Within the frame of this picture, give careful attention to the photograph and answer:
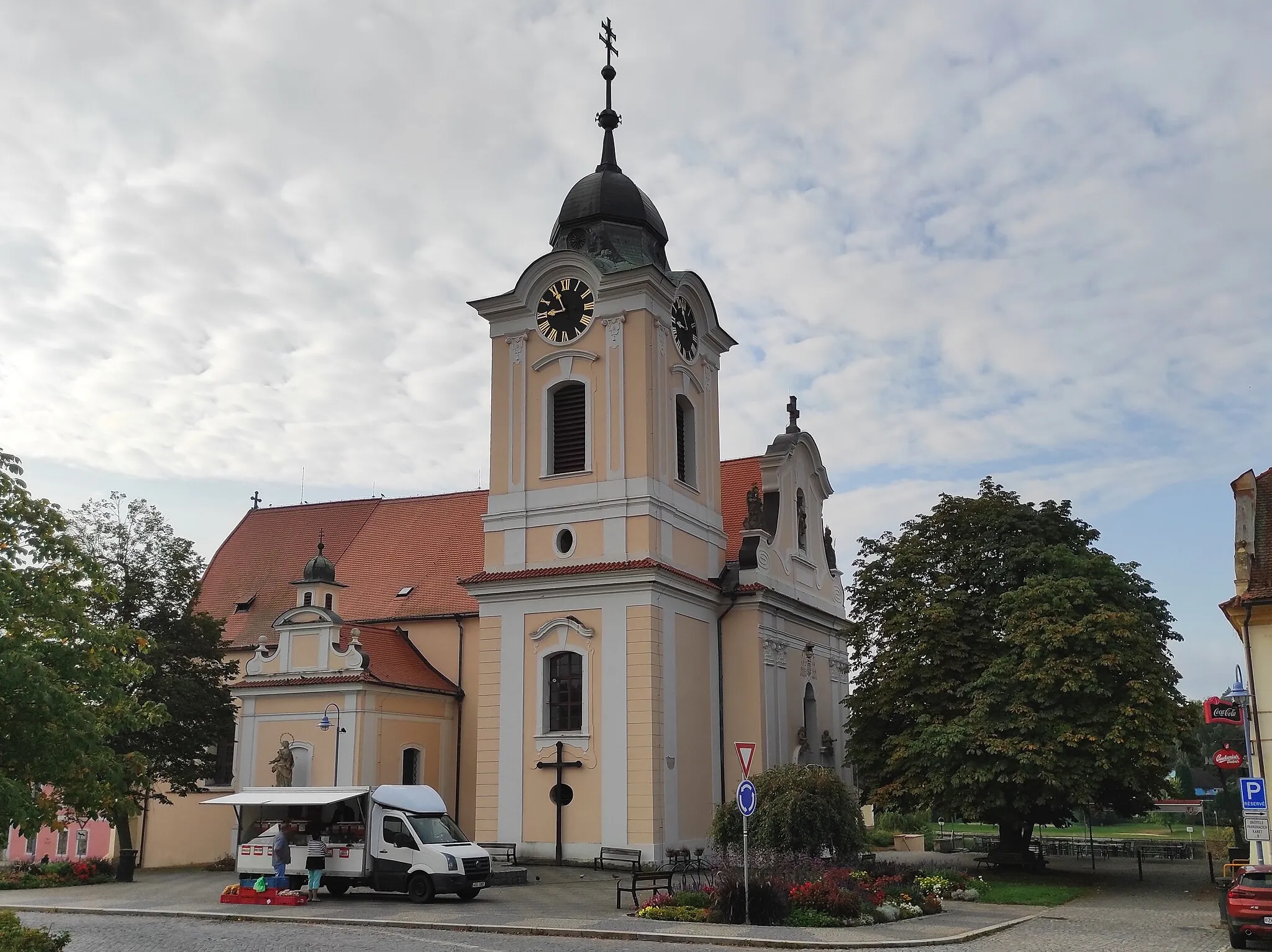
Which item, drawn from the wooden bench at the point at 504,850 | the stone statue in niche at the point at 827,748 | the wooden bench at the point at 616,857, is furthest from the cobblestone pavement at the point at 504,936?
the stone statue in niche at the point at 827,748

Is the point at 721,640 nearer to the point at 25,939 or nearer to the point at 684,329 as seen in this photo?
the point at 684,329

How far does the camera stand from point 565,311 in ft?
107

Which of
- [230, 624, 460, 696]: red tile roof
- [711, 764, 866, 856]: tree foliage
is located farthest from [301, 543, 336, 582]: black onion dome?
[711, 764, 866, 856]: tree foliage

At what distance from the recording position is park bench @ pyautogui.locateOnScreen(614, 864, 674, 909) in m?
21.9

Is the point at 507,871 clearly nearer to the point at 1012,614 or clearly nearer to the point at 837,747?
the point at 1012,614

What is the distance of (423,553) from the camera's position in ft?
131

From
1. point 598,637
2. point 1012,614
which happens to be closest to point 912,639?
point 1012,614

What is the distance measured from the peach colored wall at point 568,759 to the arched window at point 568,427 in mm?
4007

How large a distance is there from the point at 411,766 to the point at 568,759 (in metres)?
6.91

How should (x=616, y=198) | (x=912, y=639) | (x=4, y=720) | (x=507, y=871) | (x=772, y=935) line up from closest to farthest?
(x=4, y=720), (x=772, y=935), (x=507, y=871), (x=912, y=639), (x=616, y=198)

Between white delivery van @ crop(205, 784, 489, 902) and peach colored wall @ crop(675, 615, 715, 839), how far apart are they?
7395 mm

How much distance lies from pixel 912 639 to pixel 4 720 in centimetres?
2105

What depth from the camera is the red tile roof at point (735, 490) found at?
36625mm

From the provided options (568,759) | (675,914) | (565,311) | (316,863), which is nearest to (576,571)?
(568,759)
